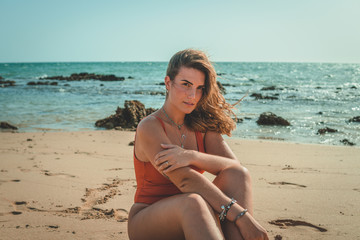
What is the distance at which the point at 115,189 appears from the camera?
4.06 meters

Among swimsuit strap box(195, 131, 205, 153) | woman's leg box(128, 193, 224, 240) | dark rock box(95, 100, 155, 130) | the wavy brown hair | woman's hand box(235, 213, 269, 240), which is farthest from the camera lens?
dark rock box(95, 100, 155, 130)

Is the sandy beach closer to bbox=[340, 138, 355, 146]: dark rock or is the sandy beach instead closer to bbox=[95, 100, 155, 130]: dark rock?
bbox=[340, 138, 355, 146]: dark rock

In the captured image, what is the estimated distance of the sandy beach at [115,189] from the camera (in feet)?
9.94

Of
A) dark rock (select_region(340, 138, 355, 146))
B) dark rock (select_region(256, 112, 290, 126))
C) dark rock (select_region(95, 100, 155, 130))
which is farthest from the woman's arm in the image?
dark rock (select_region(256, 112, 290, 126))

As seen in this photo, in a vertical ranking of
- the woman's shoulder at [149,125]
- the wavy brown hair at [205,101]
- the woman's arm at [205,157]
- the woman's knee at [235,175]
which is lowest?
the woman's knee at [235,175]

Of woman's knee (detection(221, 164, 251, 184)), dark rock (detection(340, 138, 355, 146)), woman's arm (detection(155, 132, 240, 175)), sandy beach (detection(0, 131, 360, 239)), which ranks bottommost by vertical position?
sandy beach (detection(0, 131, 360, 239))

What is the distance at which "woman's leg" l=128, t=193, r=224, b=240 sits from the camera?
2.06 m

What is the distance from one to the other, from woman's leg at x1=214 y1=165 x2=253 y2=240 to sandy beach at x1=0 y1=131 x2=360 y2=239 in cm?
70

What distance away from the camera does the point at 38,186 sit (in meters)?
4.04

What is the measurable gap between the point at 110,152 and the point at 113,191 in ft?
6.76

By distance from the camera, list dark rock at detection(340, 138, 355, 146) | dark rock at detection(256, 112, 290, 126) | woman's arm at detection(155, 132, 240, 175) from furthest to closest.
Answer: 1. dark rock at detection(256, 112, 290, 126)
2. dark rock at detection(340, 138, 355, 146)
3. woman's arm at detection(155, 132, 240, 175)

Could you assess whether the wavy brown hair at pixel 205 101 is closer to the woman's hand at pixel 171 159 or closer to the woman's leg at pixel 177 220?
A: the woman's hand at pixel 171 159

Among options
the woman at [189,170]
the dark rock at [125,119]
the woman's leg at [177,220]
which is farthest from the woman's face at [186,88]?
the dark rock at [125,119]

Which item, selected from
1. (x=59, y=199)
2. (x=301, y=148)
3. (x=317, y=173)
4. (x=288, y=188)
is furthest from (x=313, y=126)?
(x=59, y=199)
